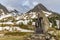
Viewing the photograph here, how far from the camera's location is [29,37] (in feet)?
113

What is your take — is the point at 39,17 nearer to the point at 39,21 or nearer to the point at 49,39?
the point at 39,21

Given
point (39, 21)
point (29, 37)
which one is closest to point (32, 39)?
point (29, 37)

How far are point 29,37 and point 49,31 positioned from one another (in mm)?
2783

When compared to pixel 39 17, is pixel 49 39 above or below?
below

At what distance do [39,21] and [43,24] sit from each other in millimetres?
825

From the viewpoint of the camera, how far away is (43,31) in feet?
115

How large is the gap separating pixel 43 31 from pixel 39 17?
6.47 feet

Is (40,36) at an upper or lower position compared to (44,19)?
lower

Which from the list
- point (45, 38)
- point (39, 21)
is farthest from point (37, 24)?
point (45, 38)

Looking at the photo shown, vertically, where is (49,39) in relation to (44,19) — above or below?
below

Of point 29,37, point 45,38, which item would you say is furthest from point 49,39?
point 29,37

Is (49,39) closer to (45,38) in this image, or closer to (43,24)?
(45,38)

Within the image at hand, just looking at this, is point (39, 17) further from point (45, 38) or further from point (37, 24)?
point (45, 38)

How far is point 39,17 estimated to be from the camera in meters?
35.0
